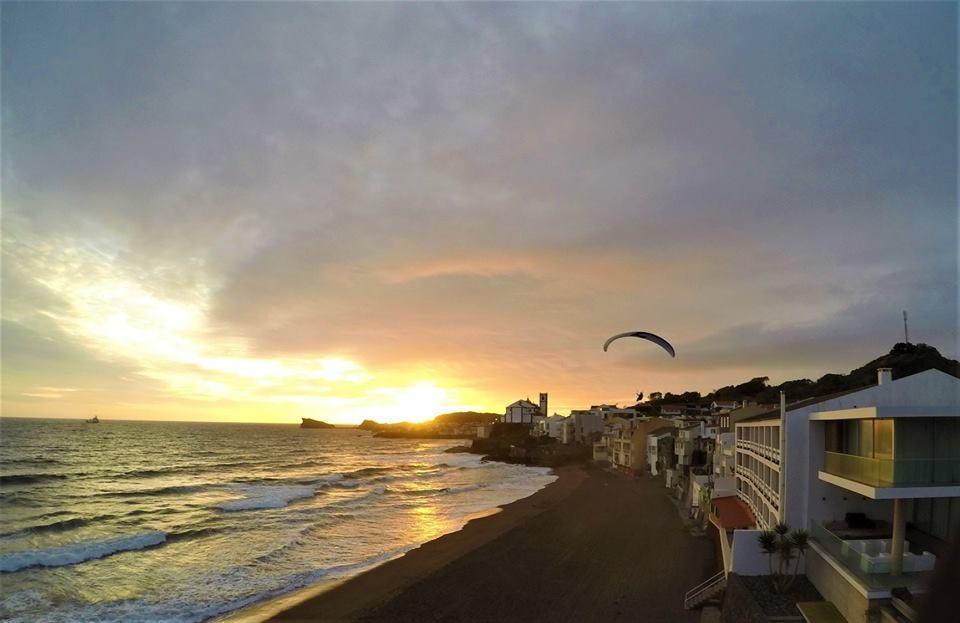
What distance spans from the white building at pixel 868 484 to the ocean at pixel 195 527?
1617 cm

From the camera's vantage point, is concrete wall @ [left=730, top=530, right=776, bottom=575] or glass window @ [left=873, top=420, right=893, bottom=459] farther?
concrete wall @ [left=730, top=530, right=776, bottom=575]

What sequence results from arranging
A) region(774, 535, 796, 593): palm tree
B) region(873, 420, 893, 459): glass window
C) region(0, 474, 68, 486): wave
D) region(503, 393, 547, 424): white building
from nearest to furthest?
region(873, 420, 893, 459): glass window, region(774, 535, 796, 593): palm tree, region(0, 474, 68, 486): wave, region(503, 393, 547, 424): white building

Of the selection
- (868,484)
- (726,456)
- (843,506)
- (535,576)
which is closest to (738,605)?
(843,506)

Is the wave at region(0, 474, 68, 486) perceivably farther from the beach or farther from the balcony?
the balcony

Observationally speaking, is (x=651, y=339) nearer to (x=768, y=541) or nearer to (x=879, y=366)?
(x=768, y=541)

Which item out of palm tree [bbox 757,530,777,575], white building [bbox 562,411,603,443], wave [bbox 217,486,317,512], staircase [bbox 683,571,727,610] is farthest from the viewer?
white building [bbox 562,411,603,443]

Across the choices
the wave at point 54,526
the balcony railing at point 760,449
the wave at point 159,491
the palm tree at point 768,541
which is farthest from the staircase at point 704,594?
the wave at point 159,491

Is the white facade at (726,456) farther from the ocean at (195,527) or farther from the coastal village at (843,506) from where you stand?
the ocean at (195,527)

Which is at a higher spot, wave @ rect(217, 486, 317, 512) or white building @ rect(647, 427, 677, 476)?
Result: white building @ rect(647, 427, 677, 476)

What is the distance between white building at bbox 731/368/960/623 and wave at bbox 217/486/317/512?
32411mm

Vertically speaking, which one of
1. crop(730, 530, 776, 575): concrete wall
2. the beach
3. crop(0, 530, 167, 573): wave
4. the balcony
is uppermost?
the balcony

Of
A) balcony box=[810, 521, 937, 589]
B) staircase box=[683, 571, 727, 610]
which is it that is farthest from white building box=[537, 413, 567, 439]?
balcony box=[810, 521, 937, 589]

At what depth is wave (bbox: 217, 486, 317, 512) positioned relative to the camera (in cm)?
4100

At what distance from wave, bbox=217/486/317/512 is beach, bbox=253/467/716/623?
15.4 m
